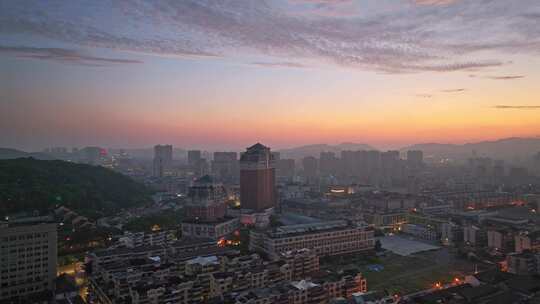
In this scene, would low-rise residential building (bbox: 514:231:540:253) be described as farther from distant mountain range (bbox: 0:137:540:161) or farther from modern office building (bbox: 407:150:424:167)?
distant mountain range (bbox: 0:137:540:161)

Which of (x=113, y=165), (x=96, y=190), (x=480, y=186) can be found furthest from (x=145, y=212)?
(x=113, y=165)

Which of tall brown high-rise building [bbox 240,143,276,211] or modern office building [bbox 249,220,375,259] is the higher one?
tall brown high-rise building [bbox 240,143,276,211]

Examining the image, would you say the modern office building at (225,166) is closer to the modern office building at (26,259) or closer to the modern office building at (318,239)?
the modern office building at (318,239)

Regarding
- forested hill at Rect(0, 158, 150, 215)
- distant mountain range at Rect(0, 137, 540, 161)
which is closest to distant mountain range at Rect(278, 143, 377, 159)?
distant mountain range at Rect(0, 137, 540, 161)

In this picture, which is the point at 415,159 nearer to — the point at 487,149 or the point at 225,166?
the point at 225,166

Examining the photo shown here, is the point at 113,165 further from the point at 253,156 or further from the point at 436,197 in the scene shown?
the point at 436,197

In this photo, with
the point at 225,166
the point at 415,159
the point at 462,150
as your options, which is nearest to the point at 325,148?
the point at 462,150
